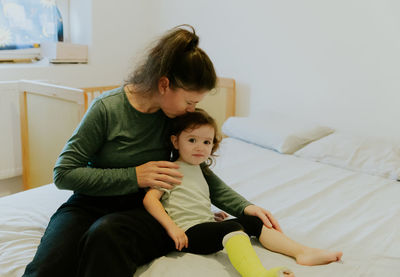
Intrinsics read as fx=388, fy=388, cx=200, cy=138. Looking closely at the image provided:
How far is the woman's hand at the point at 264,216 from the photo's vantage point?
1171mm

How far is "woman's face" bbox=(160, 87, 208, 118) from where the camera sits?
1146mm

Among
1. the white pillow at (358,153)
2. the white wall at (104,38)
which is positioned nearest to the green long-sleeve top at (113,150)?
the white pillow at (358,153)

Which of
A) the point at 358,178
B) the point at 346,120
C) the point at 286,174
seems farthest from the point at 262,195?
the point at 346,120

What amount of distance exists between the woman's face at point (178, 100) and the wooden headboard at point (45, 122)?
71 cm

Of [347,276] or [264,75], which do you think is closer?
[347,276]

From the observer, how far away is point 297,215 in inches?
57.6

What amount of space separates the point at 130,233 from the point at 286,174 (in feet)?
3.59

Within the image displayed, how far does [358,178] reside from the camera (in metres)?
1.91

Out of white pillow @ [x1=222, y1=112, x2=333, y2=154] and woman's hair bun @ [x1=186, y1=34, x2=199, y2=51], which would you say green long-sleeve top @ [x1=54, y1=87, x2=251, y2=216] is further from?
white pillow @ [x1=222, y1=112, x2=333, y2=154]

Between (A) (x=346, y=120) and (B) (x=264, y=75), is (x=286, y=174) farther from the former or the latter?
(B) (x=264, y=75)

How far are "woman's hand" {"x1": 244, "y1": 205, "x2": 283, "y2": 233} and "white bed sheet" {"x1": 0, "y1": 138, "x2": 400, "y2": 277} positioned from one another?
76 mm

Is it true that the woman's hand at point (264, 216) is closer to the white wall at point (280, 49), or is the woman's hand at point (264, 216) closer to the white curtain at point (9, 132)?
the white wall at point (280, 49)

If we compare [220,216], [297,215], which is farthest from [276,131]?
[220,216]

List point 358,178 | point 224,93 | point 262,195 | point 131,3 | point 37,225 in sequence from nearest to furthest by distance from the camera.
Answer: point 37,225, point 262,195, point 358,178, point 224,93, point 131,3
